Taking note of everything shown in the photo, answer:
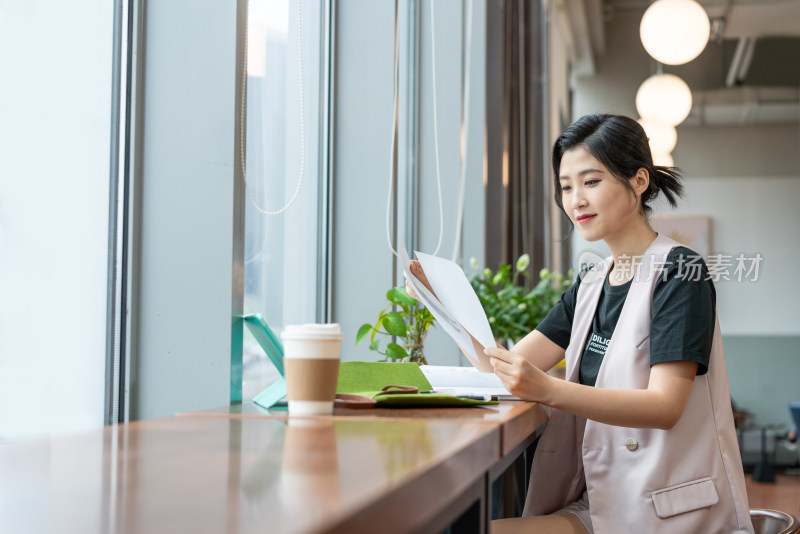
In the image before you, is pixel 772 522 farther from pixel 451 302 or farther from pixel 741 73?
pixel 741 73

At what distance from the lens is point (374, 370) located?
1391 mm

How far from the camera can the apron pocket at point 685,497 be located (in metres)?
1.31

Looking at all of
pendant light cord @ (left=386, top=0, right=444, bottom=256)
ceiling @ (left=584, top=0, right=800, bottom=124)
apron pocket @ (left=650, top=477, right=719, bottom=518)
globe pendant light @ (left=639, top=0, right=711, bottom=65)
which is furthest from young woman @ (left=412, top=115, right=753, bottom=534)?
ceiling @ (left=584, top=0, right=800, bottom=124)

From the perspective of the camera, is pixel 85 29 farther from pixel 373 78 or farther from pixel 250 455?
pixel 373 78

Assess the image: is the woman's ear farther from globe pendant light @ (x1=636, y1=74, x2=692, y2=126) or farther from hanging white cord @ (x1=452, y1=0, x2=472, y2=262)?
globe pendant light @ (x1=636, y1=74, x2=692, y2=126)

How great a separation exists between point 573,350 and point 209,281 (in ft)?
2.29

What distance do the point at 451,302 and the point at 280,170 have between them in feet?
2.63

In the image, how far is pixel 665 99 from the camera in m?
5.37

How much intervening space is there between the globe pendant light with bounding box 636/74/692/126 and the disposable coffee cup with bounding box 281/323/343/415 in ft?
15.9

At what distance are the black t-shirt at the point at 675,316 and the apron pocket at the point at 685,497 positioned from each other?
0.61 ft

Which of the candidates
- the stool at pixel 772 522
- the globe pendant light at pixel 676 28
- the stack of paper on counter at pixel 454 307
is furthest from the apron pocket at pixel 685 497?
the globe pendant light at pixel 676 28

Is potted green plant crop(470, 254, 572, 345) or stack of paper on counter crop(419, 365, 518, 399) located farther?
potted green plant crop(470, 254, 572, 345)

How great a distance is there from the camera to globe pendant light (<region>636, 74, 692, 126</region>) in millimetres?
5363

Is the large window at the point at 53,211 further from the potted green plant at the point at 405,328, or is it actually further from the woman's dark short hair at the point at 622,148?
the woman's dark short hair at the point at 622,148
